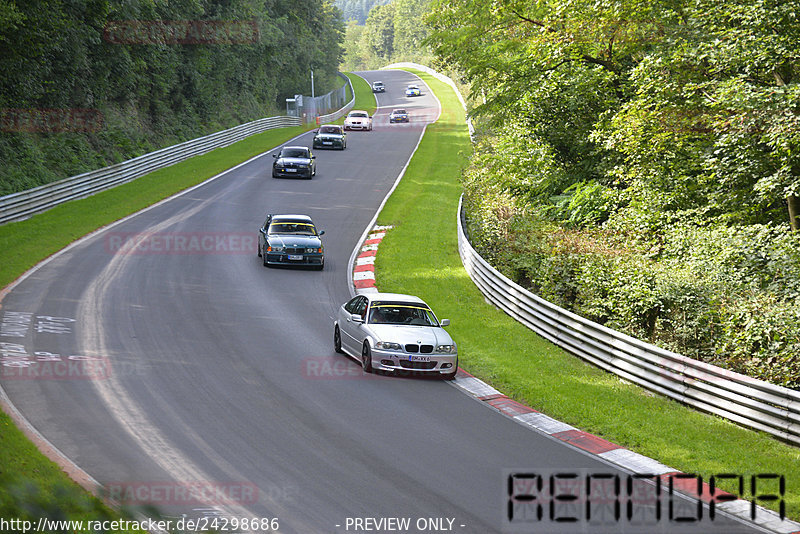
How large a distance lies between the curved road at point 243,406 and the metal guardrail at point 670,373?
3.18 meters

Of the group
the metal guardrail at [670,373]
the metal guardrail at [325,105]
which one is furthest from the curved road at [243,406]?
the metal guardrail at [325,105]

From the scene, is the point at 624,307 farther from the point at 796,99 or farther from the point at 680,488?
the point at 680,488

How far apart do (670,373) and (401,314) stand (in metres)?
5.34

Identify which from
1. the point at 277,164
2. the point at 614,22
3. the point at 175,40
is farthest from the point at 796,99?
the point at 175,40

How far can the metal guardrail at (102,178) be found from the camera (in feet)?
92.5

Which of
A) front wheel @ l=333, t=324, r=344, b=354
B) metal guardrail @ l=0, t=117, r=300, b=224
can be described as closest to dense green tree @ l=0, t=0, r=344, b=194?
metal guardrail @ l=0, t=117, r=300, b=224

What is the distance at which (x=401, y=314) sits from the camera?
16.3 metres

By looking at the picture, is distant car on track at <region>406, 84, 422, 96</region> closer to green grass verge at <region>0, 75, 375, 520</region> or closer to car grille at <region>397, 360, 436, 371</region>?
Result: green grass verge at <region>0, 75, 375, 520</region>

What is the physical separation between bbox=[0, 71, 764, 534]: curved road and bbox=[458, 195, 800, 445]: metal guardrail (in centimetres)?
318

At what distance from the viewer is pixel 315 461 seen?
10312 mm

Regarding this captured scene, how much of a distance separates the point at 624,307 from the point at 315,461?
350 inches

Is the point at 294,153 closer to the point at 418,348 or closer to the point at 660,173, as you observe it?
the point at 660,173

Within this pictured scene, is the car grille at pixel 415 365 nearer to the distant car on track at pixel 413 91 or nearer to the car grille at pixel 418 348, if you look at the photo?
the car grille at pixel 418 348

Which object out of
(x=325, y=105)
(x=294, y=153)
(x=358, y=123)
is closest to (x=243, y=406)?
(x=294, y=153)
